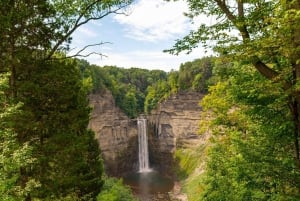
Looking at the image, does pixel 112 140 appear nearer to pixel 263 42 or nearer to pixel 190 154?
pixel 190 154

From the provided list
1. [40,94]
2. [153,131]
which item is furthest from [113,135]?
[40,94]

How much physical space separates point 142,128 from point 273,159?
56190 millimetres

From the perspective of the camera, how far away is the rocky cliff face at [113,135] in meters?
57.4

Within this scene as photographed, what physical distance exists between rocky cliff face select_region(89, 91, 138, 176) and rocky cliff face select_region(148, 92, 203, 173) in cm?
414

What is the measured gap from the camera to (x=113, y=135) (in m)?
59.6

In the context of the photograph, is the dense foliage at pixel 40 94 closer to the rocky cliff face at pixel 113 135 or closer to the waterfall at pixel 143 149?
the rocky cliff face at pixel 113 135

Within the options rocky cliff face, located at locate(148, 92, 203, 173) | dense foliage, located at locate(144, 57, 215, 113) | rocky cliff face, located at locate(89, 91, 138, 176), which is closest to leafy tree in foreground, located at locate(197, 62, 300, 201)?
rocky cliff face, located at locate(89, 91, 138, 176)

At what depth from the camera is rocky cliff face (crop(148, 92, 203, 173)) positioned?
197ft

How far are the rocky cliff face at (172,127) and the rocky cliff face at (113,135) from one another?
4.14 metres

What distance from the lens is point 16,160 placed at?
7832mm

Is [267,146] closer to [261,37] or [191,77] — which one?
[261,37]

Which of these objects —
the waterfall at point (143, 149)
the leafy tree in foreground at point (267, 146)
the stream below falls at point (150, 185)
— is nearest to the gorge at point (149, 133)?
the waterfall at point (143, 149)

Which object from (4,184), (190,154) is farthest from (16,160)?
(190,154)

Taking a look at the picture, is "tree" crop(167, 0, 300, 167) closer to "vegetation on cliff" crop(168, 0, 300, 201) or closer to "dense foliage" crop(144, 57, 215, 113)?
"vegetation on cliff" crop(168, 0, 300, 201)
